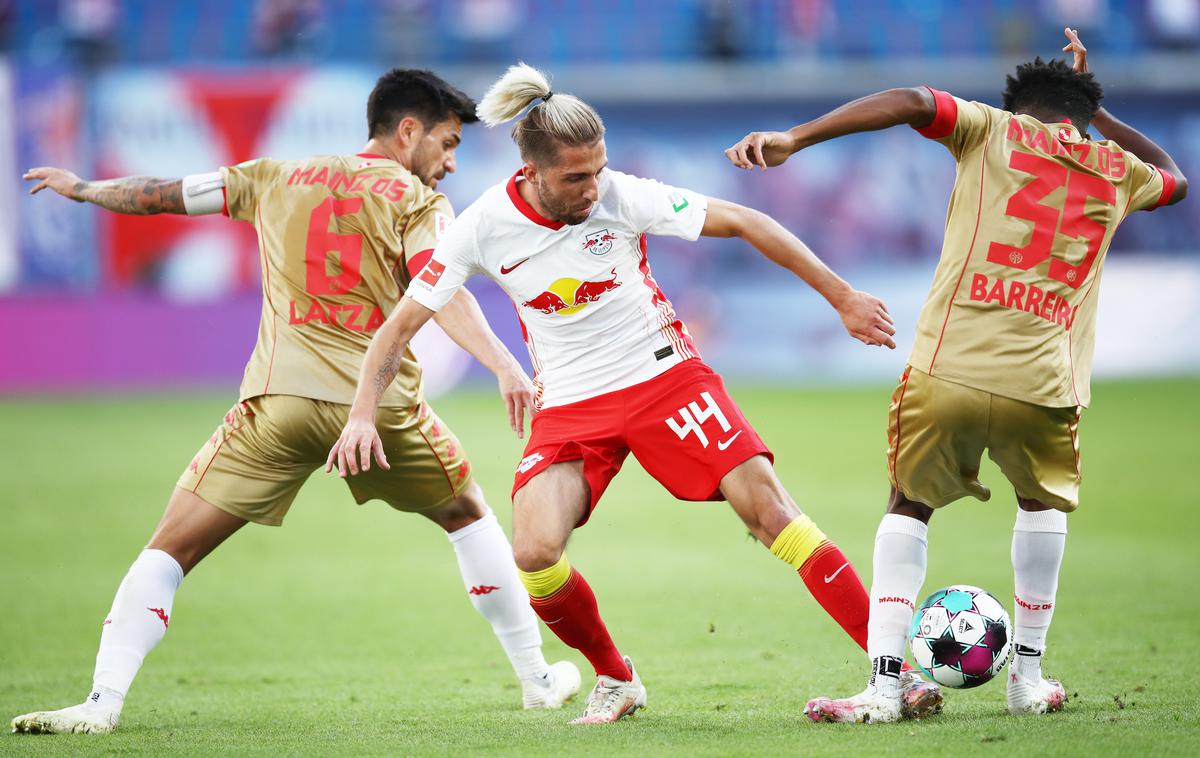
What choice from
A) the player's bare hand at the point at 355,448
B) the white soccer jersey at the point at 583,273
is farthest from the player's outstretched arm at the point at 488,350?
the player's bare hand at the point at 355,448

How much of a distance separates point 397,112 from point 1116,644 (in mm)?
4410

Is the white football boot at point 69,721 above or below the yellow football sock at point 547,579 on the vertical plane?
below

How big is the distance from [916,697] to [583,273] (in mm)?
2062

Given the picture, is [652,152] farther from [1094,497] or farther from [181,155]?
[1094,497]

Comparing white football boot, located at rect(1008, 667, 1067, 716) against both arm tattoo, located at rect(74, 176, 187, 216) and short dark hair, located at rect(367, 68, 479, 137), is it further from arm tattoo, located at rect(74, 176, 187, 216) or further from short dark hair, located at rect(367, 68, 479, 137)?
arm tattoo, located at rect(74, 176, 187, 216)

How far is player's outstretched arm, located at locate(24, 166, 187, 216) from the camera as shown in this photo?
19.8 feet

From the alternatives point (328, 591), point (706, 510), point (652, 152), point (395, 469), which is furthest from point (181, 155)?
point (395, 469)

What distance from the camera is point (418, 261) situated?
5859 mm

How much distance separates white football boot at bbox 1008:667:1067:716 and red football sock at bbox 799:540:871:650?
0.70 m

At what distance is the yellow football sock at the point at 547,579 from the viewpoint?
544 centimetres

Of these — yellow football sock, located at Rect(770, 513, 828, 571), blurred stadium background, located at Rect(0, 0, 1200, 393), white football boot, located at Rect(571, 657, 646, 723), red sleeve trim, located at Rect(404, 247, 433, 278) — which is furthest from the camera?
blurred stadium background, located at Rect(0, 0, 1200, 393)

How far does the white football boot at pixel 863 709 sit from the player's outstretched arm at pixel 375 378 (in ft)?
6.25

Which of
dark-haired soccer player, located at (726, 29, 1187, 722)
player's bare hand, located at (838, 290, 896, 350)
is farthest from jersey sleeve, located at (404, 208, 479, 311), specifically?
player's bare hand, located at (838, 290, 896, 350)

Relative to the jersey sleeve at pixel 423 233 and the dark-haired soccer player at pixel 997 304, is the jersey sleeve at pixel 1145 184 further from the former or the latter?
the jersey sleeve at pixel 423 233
